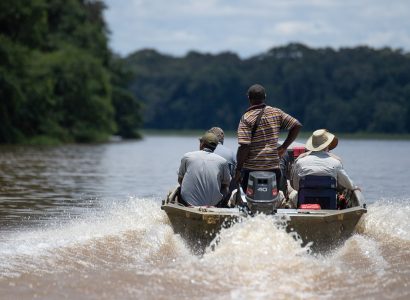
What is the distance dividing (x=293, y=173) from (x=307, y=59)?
455ft

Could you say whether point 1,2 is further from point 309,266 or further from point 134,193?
point 309,266

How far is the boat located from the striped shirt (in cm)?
60

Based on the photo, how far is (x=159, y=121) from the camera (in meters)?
163

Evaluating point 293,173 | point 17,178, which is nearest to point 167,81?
point 17,178

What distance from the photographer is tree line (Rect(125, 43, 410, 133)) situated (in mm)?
121000

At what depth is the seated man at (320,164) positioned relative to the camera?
10.7 metres

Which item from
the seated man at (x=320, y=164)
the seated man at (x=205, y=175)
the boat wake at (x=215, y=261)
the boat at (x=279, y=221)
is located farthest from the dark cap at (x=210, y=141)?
the boat wake at (x=215, y=261)

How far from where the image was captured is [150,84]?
173 metres

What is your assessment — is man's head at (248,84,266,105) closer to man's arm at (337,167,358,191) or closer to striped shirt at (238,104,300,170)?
striped shirt at (238,104,300,170)

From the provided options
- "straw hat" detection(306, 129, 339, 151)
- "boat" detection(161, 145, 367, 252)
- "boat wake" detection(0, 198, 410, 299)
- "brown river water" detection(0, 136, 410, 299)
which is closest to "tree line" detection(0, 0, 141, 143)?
"brown river water" detection(0, 136, 410, 299)

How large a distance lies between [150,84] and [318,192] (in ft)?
536

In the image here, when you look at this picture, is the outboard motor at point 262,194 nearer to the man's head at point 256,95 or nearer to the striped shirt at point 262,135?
the striped shirt at point 262,135

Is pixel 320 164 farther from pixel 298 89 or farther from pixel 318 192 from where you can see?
pixel 298 89

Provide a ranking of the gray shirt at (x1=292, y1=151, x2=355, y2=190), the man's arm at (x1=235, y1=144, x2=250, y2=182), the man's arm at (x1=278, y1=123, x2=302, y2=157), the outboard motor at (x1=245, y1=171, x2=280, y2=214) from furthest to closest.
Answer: the gray shirt at (x1=292, y1=151, x2=355, y2=190)
the man's arm at (x1=278, y1=123, x2=302, y2=157)
the man's arm at (x1=235, y1=144, x2=250, y2=182)
the outboard motor at (x1=245, y1=171, x2=280, y2=214)
